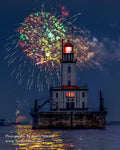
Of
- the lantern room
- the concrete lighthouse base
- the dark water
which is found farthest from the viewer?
the lantern room

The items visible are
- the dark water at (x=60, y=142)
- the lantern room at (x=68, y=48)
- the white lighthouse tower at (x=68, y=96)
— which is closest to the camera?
the dark water at (x=60, y=142)

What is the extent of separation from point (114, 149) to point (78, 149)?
5436 millimetres

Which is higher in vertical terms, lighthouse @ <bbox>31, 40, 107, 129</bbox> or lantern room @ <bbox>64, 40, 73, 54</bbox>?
lantern room @ <bbox>64, 40, 73, 54</bbox>

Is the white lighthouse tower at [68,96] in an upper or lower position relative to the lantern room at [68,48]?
lower

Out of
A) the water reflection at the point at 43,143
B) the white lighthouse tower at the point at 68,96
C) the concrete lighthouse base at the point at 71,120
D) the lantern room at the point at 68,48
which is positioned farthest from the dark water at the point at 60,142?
the lantern room at the point at 68,48

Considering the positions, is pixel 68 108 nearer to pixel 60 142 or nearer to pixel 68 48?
pixel 68 48

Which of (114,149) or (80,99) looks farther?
(80,99)

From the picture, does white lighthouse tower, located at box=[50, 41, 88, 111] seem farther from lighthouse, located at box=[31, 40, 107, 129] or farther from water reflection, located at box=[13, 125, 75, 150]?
water reflection, located at box=[13, 125, 75, 150]

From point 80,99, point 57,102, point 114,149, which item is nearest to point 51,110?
point 57,102

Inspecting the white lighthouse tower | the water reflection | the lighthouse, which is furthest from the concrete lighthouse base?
the water reflection

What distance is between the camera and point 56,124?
9250cm

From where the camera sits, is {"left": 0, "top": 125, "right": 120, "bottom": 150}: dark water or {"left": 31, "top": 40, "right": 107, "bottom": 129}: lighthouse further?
{"left": 31, "top": 40, "right": 107, "bottom": 129}: lighthouse

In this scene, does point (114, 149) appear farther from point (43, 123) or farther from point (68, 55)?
point (68, 55)

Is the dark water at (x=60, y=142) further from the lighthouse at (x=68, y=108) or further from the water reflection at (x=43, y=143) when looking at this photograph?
the lighthouse at (x=68, y=108)
